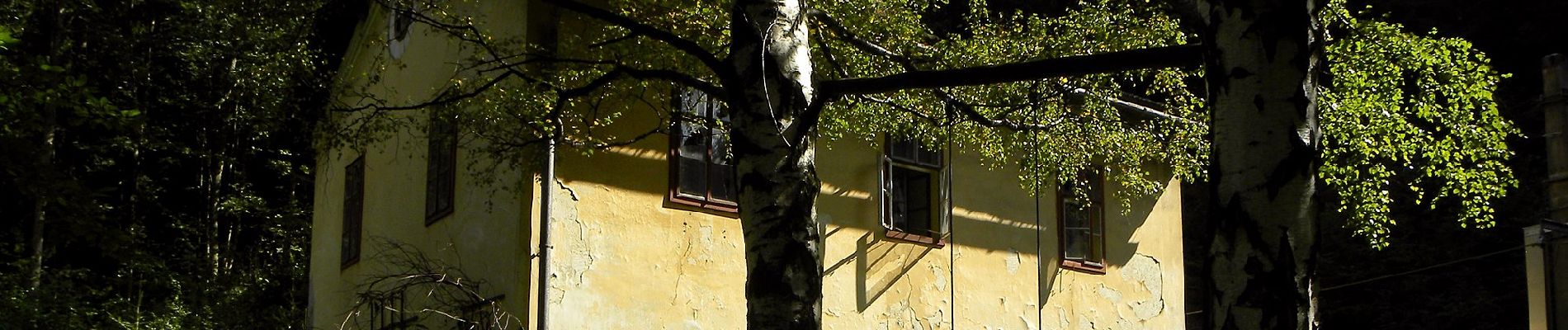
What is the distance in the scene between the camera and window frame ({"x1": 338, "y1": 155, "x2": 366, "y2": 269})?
18.5 metres

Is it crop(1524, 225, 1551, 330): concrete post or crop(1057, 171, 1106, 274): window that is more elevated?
crop(1057, 171, 1106, 274): window

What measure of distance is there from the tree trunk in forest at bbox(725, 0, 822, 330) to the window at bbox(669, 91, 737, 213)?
4.89 metres

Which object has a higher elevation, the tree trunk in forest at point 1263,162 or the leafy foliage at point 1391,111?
the leafy foliage at point 1391,111

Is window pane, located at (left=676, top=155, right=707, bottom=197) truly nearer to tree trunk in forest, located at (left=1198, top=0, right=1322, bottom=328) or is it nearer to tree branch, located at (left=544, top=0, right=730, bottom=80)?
tree branch, located at (left=544, top=0, right=730, bottom=80)

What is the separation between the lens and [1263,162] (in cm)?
580

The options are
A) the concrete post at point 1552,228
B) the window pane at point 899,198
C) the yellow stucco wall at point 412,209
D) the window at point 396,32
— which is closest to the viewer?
the concrete post at point 1552,228

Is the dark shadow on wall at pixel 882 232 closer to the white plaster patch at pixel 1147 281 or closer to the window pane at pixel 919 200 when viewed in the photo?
the white plaster patch at pixel 1147 281

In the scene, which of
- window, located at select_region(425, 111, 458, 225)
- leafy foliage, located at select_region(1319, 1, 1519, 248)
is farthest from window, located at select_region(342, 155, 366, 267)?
leafy foliage, located at select_region(1319, 1, 1519, 248)

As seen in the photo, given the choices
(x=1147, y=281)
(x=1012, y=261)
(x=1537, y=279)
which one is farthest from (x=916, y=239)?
(x=1537, y=279)

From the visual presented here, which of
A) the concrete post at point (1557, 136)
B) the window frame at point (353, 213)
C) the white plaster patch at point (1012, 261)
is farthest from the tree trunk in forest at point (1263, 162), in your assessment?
the window frame at point (353, 213)

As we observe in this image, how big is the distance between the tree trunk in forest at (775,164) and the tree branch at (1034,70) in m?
0.27

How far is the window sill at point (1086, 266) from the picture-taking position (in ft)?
59.5

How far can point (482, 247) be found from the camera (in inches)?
556

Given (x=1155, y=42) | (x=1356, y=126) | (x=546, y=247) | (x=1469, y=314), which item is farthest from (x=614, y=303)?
(x=1469, y=314)
